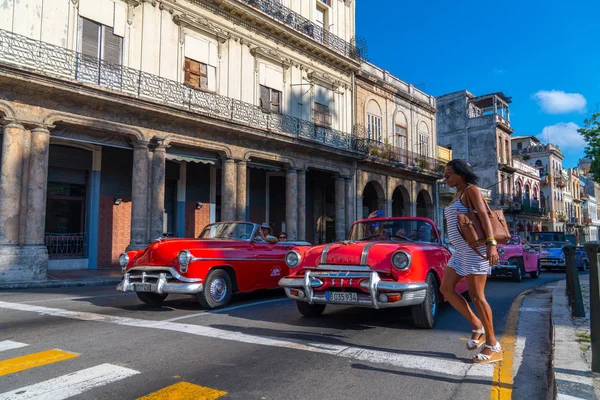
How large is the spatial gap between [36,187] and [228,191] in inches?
269

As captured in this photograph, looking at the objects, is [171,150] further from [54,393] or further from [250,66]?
[54,393]

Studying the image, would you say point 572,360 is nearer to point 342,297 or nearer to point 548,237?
point 342,297

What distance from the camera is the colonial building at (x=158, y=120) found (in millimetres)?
12805

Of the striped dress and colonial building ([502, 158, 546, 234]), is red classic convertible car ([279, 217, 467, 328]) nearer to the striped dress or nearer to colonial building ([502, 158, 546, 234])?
the striped dress

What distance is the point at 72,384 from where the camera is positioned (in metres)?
3.73

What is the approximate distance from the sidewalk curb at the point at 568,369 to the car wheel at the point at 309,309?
3115 mm

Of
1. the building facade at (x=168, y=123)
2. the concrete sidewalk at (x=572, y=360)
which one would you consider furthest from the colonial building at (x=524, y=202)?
the concrete sidewalk at (x=572, y=360)

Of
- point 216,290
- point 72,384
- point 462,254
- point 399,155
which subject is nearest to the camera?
point 72,384

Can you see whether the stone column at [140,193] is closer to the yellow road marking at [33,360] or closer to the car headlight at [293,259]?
the car headlight at [293,259]

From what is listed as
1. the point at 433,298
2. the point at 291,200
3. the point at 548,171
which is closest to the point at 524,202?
the point at 548,171

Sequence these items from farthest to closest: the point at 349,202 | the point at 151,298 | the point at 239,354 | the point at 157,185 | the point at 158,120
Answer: the point at 349,202
the point at 157,185
the point at 158,120
the point at 151,298
the point at 239,354

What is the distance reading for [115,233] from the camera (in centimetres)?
1712

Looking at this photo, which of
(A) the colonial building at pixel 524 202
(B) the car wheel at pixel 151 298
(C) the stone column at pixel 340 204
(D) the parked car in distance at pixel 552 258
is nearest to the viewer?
(B) the car wheel at pixel 151 298

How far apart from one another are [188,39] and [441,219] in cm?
2157
